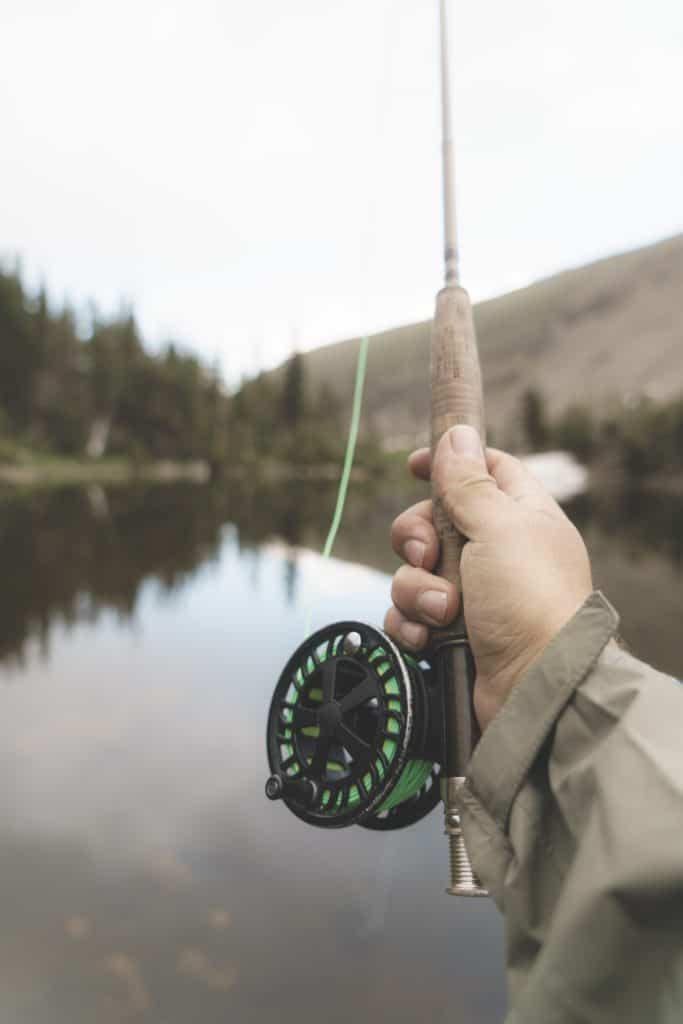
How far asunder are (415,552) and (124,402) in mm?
62649

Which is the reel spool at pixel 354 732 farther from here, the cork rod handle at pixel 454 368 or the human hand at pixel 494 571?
the cork rod handle at pixel 454 368

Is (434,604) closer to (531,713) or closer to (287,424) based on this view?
(531,713)

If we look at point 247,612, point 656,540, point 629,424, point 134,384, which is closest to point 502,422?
point 629,424

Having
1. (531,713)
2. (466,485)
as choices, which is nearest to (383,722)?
(531,713)

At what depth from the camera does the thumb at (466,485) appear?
4.60ft

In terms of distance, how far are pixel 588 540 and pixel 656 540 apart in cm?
205

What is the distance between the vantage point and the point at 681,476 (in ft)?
224

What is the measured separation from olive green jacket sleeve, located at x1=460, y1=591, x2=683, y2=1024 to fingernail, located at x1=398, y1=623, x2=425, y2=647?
387 mm

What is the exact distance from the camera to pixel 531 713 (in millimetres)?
1071

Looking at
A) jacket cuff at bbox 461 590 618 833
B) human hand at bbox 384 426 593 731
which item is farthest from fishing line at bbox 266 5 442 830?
jacket cuff at bbox 461 590 618 833

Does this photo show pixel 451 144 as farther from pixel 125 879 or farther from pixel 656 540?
pixel 656 540

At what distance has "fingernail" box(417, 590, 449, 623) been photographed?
56.1 inches

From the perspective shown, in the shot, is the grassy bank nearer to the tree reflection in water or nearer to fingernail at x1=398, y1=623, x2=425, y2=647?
the tree reflection in water

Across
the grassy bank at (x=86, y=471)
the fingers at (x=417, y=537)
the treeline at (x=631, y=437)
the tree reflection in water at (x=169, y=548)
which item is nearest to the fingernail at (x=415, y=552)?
the fingers at (x=417, y=537)
